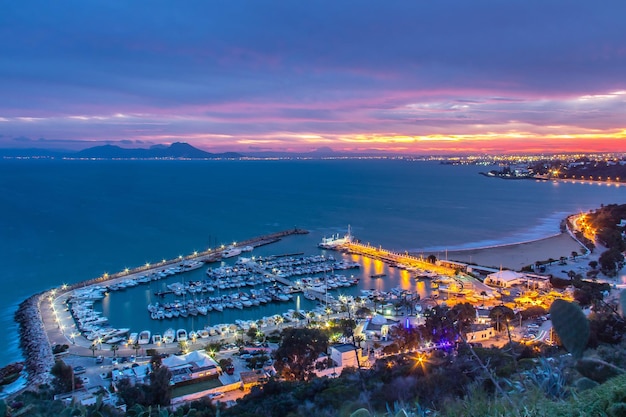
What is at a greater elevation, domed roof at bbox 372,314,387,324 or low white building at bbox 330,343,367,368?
low white building at bbox 330,343,367,368

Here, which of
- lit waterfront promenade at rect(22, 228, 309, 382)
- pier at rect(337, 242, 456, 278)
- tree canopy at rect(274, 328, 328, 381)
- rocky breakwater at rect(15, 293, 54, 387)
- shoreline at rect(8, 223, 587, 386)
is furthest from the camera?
pier at rect(337, 242, 456, 278)

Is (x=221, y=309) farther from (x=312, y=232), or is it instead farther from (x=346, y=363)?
(x=312, y=232)

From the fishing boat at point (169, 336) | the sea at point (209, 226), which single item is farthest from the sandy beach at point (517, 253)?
the fishing boat at point (169, 336)

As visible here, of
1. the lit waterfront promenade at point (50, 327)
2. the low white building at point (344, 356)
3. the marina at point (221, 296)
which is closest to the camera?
the low white building at point (344, 356)

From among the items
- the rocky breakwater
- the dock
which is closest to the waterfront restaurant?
the rocky breakwater

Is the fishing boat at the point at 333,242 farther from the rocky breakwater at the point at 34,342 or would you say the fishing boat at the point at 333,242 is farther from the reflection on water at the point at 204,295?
the rocky breakwater at the point at 34,342

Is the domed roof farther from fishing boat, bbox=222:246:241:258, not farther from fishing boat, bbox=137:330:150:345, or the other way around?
fishing boat, bbox=222:246:241:258

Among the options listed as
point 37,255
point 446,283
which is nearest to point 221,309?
point 446,283
